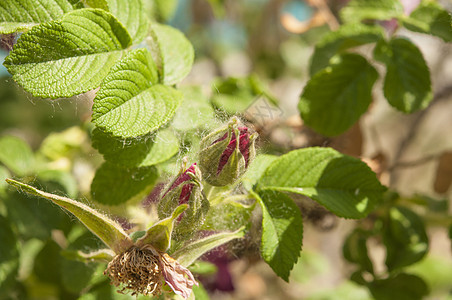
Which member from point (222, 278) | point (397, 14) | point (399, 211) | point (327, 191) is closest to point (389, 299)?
point (399, 211)

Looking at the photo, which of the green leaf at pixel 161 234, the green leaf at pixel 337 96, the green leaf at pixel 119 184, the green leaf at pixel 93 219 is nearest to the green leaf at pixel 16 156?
the green leaf at pixel 119 184

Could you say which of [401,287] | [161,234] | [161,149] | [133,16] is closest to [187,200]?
[161,234]

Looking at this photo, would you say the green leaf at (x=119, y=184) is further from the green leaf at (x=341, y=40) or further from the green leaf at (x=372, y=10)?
the green leaf at (x=372, y=10)

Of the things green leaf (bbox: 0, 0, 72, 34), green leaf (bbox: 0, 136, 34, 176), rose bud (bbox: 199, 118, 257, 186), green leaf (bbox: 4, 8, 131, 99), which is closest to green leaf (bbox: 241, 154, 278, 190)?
rose bud (bbox: 199, 118, 257, 186)

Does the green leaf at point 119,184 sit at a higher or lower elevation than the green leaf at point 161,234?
lower

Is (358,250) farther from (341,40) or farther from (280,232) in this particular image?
(341,40)

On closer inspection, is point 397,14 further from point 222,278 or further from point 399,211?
point 222,278
